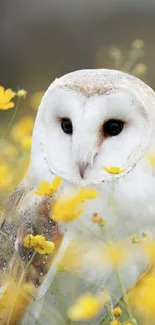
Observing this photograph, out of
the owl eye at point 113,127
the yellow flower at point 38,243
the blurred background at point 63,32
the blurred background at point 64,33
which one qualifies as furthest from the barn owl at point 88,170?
the blurred background at point 63,32

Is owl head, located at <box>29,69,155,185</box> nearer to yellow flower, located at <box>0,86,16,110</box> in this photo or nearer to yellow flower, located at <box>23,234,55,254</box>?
yellow flower, located at <box>0,86,16,110</box>

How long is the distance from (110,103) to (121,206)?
20cm

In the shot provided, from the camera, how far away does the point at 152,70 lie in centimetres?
557

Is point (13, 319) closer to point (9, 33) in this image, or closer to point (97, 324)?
point (97, 324)

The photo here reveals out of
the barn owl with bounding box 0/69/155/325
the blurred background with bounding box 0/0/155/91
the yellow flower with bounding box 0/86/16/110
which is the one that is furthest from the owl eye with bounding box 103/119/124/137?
the blurred background with bounding box 0/0/155/91

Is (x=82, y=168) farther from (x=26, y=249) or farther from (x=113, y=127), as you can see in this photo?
(x=26, y=249)

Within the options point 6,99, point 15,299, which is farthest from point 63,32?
point 15,299

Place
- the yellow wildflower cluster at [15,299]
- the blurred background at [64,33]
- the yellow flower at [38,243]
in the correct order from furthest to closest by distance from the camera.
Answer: the blurred background at [64,33] → the yellow wildflower cluster at [15,299] → the yellow flower at [38,243]

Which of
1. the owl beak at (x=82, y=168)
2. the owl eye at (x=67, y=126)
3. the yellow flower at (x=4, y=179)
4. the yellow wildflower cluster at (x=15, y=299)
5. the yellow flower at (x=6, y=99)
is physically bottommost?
the yellow wildflower cluster at (x=15, y=299)

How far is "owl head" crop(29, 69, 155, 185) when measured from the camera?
1.81 metres

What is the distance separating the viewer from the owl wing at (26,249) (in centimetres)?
193

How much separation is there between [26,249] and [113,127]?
29cm

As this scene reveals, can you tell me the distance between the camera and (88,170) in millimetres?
1847

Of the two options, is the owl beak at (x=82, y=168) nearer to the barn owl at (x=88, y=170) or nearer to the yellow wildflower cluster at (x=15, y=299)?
the barn owl at (x=88, y=170)
